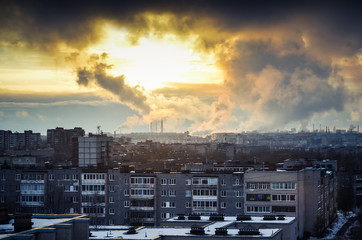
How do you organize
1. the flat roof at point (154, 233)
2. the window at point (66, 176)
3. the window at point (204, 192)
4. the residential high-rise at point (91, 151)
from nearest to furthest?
the flat roof at point (154, 233)
the window at point (204, 192)
the window at point (66, 176)
the residential high-rise at point (91, 151)

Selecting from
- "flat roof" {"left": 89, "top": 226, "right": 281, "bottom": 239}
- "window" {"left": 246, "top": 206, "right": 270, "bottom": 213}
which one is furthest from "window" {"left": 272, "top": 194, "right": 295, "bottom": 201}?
"flat roof" {"left": 89, "top": 226, "right": 281, "bottom": 239}

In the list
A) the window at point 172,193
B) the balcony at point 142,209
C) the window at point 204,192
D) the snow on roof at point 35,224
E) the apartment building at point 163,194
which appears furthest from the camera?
the balcony at point 142,209

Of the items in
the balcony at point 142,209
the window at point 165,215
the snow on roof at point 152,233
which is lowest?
the window at point 165,215

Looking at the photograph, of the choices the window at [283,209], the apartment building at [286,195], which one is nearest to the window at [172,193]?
the apartment building at [286,195]

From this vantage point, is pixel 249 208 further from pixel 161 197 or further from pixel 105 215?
pixel 105 215

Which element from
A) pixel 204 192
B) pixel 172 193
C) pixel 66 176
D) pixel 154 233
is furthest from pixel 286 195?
pixel 154 233

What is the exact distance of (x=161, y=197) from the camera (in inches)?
2004

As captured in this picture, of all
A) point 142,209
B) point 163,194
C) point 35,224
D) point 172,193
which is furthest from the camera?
point 142,209

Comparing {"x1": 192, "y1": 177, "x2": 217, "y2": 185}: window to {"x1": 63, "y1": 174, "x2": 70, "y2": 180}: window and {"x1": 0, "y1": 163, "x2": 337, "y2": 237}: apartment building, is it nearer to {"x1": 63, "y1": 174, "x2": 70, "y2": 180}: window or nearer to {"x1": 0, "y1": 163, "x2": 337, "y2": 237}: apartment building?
{"x1": 0, "y1": 163, "x2": 337, "y2": 237}: apartment building

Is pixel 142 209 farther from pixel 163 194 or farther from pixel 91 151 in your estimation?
pixel 91 151

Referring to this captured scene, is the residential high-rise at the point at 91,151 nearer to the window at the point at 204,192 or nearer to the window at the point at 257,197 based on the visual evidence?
the window at the point at 204,192

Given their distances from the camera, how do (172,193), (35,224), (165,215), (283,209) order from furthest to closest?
(172,193)
(165,215)
(283,209)
(35,224)

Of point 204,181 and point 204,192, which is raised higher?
point 204,181

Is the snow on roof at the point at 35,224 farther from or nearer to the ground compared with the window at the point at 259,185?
nearer to the ground
